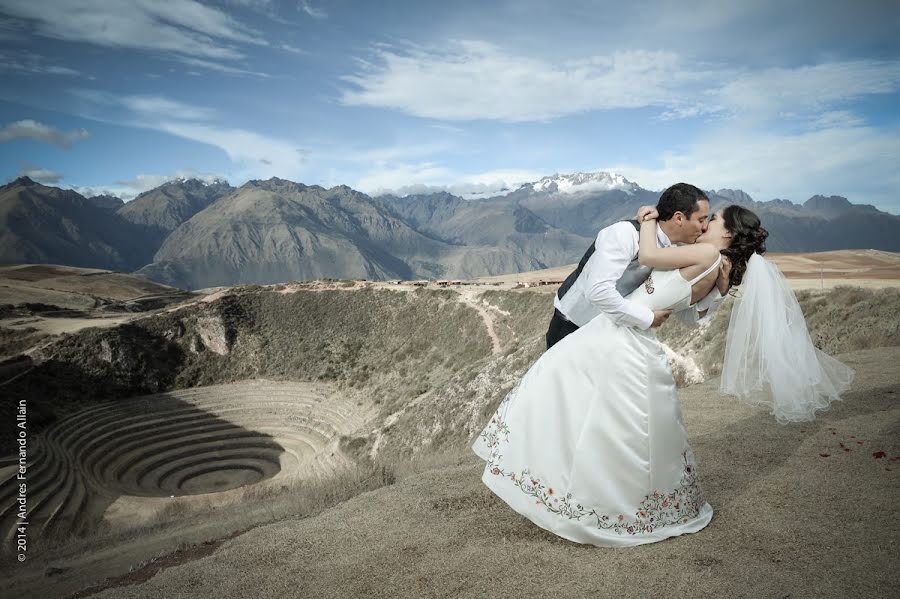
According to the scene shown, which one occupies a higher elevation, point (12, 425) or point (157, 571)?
point (157, 571)

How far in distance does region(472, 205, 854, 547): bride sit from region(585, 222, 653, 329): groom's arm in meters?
0.16

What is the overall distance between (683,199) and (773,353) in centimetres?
248

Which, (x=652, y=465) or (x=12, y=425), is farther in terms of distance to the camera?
(x=12, y=425)

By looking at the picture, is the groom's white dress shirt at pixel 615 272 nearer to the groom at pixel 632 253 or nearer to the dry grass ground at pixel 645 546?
the groom at pixel 632 253

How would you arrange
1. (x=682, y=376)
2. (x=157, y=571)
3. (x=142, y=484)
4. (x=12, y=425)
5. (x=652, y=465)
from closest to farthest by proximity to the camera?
(x=652, y=465)
(x=157, y=571)
(x=682, y=376)
(x=12, y=425)
(x=142, y=484)

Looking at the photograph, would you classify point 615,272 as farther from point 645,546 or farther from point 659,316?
point 645,546

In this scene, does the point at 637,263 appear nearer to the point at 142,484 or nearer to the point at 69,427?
the point at 142,484

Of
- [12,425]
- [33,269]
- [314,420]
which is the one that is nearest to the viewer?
[12,425]

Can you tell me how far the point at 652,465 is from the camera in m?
4.96

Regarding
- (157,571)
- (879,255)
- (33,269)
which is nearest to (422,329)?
(157,571)

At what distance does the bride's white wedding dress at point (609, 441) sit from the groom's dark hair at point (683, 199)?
2.02ft

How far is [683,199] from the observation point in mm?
4871

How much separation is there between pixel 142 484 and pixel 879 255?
91081mm

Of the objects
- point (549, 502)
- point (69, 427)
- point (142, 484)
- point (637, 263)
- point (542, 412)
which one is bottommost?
point (142, 484)
